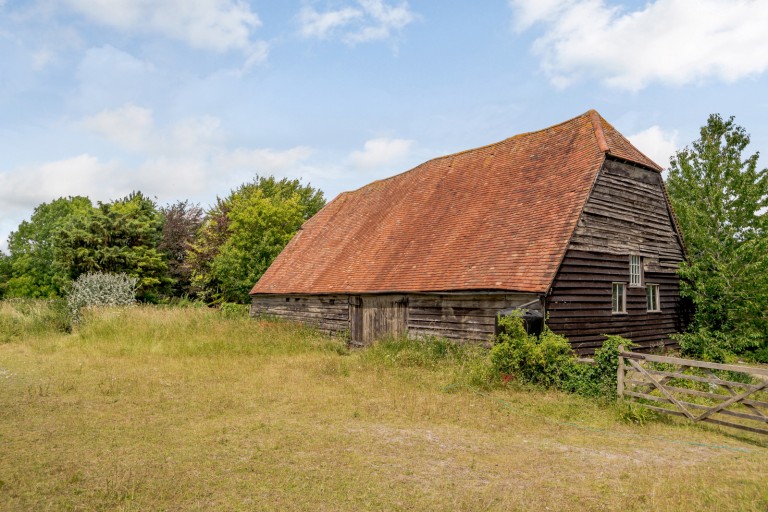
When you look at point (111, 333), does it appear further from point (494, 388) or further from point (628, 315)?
point (628, 315)

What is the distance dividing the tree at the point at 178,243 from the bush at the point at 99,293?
16.5 m

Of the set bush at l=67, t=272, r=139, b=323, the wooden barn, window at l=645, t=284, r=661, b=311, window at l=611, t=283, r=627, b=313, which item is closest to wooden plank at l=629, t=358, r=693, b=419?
the wooden barn

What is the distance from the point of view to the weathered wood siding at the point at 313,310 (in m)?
20.3

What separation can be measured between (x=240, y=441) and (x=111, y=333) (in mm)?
13298

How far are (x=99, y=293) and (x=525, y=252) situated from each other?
68.8 feet

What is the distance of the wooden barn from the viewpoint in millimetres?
14172

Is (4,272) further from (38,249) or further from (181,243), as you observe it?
(181,243)

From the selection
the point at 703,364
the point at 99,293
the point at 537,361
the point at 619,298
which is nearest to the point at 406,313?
the point at 537,361

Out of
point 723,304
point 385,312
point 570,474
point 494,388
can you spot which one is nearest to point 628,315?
point 723,304

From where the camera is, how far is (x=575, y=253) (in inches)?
563

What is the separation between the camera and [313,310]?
22.3m

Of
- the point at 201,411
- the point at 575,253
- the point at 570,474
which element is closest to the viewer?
the point at 570,474

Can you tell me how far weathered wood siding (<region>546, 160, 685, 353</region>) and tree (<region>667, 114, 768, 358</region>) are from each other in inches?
34.9

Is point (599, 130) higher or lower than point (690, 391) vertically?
higher
